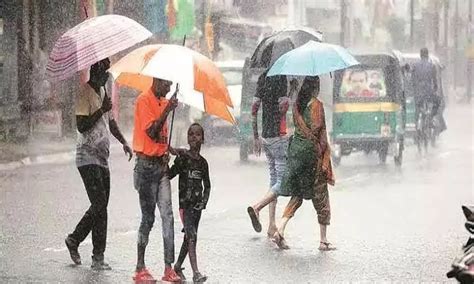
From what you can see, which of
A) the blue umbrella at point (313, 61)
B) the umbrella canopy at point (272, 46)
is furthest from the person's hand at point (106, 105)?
the umbrella canopy at point (272, 46)

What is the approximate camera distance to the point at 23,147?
23.5 meters

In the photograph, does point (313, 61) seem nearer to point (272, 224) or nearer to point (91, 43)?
point (272, 224)

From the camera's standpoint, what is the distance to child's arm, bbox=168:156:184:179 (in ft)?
28.0

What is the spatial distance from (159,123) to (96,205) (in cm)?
110

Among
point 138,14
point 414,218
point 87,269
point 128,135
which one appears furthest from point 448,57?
point 87,269

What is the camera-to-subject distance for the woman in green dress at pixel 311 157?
10.5 m

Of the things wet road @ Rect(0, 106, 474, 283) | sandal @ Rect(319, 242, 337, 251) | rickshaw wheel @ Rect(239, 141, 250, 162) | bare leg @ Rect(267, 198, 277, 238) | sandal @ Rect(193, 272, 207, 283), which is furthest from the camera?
rickshaw wheel @ Rect(239, 141, 250, 162)

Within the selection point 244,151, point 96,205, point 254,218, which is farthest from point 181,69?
point 244,151

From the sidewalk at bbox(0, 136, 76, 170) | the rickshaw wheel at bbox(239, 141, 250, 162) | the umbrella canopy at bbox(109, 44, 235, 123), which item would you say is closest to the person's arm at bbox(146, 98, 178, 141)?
the umbrella canopy at bbox(109, 44, 235, 123)

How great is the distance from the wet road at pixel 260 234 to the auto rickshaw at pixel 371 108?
1.03 metres

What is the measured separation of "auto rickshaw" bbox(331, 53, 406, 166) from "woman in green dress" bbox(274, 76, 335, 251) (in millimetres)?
10331

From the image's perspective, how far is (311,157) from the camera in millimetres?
10555

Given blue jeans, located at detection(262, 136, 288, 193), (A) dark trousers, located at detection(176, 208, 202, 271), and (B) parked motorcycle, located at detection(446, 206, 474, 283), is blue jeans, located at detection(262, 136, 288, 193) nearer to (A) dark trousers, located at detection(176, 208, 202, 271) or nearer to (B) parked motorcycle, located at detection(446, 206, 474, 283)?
(A) dark trousers, located at detection(176, 208, 202, 271)

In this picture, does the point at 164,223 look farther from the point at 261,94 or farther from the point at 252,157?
the point at 252,157
